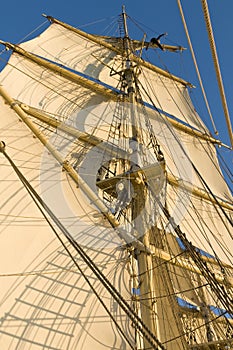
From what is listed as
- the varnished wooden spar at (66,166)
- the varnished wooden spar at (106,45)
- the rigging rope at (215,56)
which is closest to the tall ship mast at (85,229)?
the varnished wooden spar at (66,166)

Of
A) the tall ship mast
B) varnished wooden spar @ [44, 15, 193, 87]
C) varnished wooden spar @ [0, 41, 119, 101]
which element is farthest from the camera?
varnished wooden spar @ [44, 15, 193, 87]

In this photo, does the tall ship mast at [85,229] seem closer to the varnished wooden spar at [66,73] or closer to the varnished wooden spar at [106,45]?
the varnished wooden spar at [66,73]

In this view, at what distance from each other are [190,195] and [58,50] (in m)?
5.31

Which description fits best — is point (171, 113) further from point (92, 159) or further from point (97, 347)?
point (97, 347)

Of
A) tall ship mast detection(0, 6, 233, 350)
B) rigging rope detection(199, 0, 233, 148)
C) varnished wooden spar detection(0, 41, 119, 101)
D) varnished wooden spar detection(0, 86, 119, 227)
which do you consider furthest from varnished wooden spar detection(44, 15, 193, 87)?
rigging rope detection(199, 0, 233, 148)

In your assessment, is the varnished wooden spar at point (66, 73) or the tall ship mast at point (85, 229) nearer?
the tall ship mast at point (85, 229)

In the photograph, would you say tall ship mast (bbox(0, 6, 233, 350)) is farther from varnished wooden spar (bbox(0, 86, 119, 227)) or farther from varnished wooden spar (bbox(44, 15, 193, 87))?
varnished wooden spar (bbox(44, 15, 193, 87))

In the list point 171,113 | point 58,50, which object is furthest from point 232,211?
point 58,50

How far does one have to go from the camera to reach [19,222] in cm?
429

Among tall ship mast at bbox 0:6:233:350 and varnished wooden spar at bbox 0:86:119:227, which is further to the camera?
varnished wooden spar at bbox 0:86:119:227

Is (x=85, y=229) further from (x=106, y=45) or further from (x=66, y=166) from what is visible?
(x=106, y=45)

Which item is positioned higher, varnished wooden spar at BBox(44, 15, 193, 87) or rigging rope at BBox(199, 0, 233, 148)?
varnished wooden spar at BBox(44, 15, 193, 87)

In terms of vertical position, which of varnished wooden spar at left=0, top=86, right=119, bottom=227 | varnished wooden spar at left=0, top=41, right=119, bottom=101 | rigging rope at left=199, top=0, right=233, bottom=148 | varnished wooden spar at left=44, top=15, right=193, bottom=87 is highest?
varnished wooden spar at left=44, top=15, right=193, bottom=87

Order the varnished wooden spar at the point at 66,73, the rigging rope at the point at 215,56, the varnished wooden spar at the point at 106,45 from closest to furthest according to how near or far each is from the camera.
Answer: the rigging rope at the point at 215,56 → the varnished wooden spar at the point at 66,73 → the varnished wooden spar at the point at 106,45
